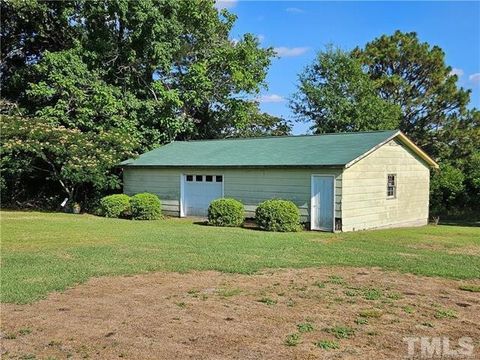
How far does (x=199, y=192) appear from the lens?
2058cm

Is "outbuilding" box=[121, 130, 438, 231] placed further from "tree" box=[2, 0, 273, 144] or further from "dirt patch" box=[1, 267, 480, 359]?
"dirt patch" box=[1, 267, 480, 359]

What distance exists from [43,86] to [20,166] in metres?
4.47

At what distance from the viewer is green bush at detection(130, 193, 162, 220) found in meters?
19.3

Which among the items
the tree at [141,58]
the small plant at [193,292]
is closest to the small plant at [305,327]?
the small plant at [193,292]

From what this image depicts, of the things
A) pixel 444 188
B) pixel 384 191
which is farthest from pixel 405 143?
pixel 444 188

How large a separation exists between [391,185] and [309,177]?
3.89 metres

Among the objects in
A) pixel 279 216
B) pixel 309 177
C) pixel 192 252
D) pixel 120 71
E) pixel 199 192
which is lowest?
pixel 192 252

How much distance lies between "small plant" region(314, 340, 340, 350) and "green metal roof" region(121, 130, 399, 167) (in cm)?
1108

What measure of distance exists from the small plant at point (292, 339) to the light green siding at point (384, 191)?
11124 millimetres

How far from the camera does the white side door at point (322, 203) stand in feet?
53.5

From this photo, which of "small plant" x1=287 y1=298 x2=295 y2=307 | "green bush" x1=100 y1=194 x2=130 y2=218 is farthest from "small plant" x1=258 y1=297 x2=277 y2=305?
"green bush" x1=100 y1=194 x2=130 y2=218

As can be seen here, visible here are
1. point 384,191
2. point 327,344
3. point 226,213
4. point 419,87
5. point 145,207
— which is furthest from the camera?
point 419,87

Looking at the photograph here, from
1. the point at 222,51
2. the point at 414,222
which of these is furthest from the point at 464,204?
the point at 222,51

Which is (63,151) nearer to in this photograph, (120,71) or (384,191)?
(120,71)
